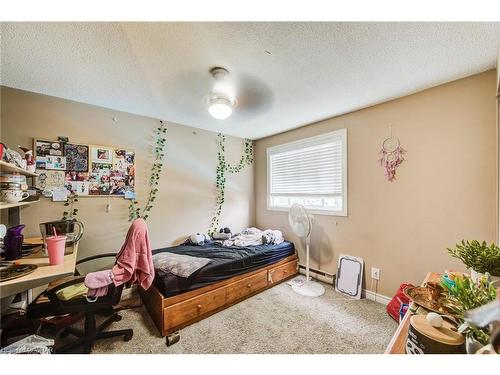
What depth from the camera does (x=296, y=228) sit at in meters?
2.65

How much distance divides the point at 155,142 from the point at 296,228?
224cm

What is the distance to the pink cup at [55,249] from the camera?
1.27 metres

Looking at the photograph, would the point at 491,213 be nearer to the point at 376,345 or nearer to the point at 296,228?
the point at 376,345

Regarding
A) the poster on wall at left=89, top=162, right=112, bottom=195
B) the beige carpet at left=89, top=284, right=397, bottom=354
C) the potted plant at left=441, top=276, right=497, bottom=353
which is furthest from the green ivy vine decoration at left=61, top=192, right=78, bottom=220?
the potted plant at left=441, top=276, right=497, bottom=353

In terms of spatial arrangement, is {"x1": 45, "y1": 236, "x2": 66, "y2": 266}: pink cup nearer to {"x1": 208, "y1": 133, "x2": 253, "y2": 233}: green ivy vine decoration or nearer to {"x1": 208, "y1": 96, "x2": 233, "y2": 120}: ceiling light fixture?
{"x1": 208, "y1": 96, "x2": 233, "y2": 120}: ceiling light fixture

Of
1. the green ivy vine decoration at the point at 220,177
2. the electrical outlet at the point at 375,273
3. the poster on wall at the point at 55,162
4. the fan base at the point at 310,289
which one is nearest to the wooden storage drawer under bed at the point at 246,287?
the fan base at the point at 310,289

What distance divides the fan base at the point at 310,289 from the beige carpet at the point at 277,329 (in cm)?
13

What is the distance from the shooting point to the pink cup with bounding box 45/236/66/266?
4.18 feet

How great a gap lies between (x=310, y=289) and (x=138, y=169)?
2.71m

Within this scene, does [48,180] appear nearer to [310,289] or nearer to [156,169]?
[156,169]

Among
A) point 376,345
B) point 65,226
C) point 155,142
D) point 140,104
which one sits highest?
point 140,104

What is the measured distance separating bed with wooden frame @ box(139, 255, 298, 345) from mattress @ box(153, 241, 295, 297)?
0.05 m

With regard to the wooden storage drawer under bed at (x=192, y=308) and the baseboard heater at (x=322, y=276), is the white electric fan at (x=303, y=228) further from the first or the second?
the wooden storage drawer under bed at (x=192, y=308)
